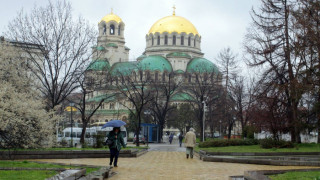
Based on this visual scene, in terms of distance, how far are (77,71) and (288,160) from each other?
1636cm

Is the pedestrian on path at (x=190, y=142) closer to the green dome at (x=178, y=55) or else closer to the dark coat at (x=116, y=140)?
the dark coat at (x=116, y=140)

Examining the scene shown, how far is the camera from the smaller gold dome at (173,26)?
95.2 m

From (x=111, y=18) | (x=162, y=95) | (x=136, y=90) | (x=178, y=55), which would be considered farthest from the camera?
(x=178, y=55)

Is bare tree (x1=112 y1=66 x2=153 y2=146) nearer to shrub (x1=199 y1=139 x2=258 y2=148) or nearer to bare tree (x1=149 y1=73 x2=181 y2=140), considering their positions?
bare tree (x1=149 y1=73 x2=181 y2=140)

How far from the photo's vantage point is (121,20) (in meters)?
94.6

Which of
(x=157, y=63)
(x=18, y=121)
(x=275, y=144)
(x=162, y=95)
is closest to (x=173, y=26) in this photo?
(x=157, y=63)

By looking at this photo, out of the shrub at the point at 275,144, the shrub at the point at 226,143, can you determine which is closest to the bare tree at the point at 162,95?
the shrub at the point at 226,143

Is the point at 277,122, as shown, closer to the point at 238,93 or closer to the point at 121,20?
the point at 238,93

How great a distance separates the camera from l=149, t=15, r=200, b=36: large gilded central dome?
9525cm

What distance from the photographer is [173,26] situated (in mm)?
95500

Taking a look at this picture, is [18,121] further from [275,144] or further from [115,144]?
[275,144]

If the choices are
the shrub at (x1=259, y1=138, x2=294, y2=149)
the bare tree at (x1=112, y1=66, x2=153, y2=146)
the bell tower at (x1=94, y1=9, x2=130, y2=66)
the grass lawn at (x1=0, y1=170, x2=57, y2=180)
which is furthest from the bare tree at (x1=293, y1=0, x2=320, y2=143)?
the bell tower at (x1=94, y1=9, x2=130, y2=66)

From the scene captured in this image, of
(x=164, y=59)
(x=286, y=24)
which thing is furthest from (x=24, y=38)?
(x=164, y=59)

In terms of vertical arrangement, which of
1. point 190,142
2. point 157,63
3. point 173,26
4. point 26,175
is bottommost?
point 26,175
